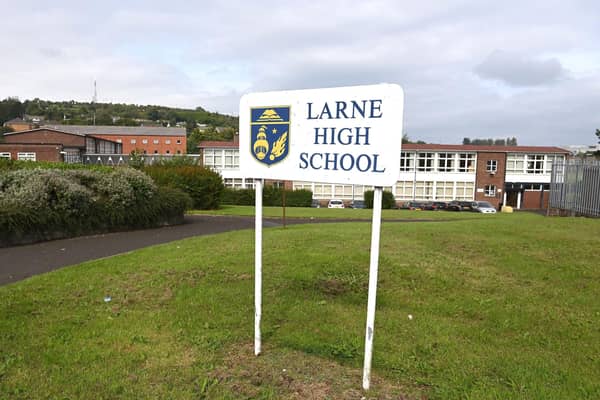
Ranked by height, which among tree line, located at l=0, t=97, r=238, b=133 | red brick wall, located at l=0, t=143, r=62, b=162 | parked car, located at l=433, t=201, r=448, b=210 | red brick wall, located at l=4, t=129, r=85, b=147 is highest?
tree line, located at l=0, t=97, r=238, b=133

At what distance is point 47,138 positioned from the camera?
68.6m

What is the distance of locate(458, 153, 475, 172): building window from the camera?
184 feet

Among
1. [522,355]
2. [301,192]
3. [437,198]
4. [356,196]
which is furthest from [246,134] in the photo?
[437,198]

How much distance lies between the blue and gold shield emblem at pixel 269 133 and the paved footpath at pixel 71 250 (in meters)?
5.61

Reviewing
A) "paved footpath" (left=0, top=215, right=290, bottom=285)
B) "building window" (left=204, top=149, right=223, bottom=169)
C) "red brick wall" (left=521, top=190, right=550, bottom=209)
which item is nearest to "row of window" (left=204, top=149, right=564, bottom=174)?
"building window" (left=204, top=149, right=223, bottom=169)

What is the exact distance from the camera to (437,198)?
56656 mm

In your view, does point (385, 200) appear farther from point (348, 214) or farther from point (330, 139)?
point (330, 139)

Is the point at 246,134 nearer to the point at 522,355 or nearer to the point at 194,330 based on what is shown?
the point at 194,330

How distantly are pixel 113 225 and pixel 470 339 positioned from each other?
12.6m

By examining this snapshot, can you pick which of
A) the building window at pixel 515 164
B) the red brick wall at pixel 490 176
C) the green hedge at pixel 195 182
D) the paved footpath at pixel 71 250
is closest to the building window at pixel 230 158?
the green hedge at pixel 195 182

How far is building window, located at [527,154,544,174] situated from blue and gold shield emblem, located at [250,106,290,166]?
59562 mm

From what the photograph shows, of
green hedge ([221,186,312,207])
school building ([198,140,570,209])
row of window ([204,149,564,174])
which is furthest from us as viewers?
row of window ([204,149,564,174])

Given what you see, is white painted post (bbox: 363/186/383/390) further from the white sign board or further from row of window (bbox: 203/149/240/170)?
row of window (bbox: 203/149/240/170)

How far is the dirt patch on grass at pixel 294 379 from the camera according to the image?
3.43m
